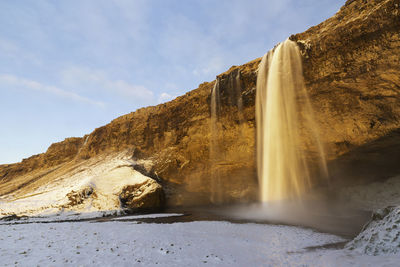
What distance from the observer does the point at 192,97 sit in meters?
25.2

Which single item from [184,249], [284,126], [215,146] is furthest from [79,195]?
[284,126]

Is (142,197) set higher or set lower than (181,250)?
higher

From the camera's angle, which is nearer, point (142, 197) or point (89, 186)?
point (142, 197)

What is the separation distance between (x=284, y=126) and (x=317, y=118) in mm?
2503

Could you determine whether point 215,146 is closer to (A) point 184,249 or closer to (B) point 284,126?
(B) point 284,126

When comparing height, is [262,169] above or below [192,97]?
below

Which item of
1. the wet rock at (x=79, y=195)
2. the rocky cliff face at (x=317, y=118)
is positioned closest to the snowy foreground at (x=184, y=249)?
the rocky cliff face at (x=317, y=118)

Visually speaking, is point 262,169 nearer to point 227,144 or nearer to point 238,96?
point 227,144

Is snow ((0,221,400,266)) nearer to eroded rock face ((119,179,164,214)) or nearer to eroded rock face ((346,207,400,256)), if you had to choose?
eroded rock face ((346,207,400,256))

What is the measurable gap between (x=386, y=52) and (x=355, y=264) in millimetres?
13170

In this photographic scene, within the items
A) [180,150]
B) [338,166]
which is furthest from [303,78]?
[180,150]

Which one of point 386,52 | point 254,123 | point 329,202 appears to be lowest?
point 329,202

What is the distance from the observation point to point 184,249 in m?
7.42

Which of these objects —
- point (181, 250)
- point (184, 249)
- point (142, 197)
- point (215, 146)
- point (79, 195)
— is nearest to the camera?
point (181, 250)
